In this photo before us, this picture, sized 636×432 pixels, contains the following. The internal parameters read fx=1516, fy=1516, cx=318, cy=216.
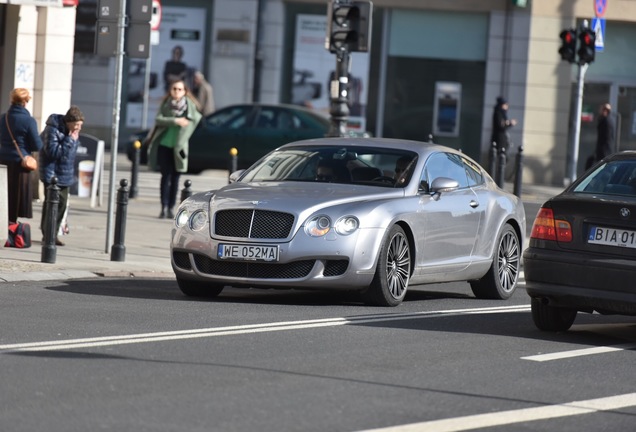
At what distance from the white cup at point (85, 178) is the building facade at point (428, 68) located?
11124 mm

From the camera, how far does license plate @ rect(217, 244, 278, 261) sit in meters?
11.7

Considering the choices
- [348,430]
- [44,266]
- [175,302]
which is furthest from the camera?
[44,266]

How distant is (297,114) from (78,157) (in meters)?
8.41

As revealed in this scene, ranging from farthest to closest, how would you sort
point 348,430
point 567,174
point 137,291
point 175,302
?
point 567,174, point 137,291, point 175,302, point 348,430

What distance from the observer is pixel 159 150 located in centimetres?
2081

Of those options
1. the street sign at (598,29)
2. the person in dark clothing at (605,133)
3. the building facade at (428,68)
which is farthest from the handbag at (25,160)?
the building facade at (428,68)

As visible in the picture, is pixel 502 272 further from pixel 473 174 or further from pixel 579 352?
pixel 579 352

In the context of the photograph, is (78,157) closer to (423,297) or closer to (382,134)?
(423,297)

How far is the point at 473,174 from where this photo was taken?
45.9 feet

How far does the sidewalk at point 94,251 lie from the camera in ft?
45.9

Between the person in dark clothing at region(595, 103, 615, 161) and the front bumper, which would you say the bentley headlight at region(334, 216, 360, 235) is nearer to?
the front bumper

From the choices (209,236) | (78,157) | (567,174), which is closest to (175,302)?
(209,236)

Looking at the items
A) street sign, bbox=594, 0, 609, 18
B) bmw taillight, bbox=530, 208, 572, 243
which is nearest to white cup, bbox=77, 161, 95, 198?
bmw taillight, bbox=530, 208, 572, 243

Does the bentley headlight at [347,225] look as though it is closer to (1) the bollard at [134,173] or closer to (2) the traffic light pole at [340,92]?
(2) the traffic light pole at [340,92]
